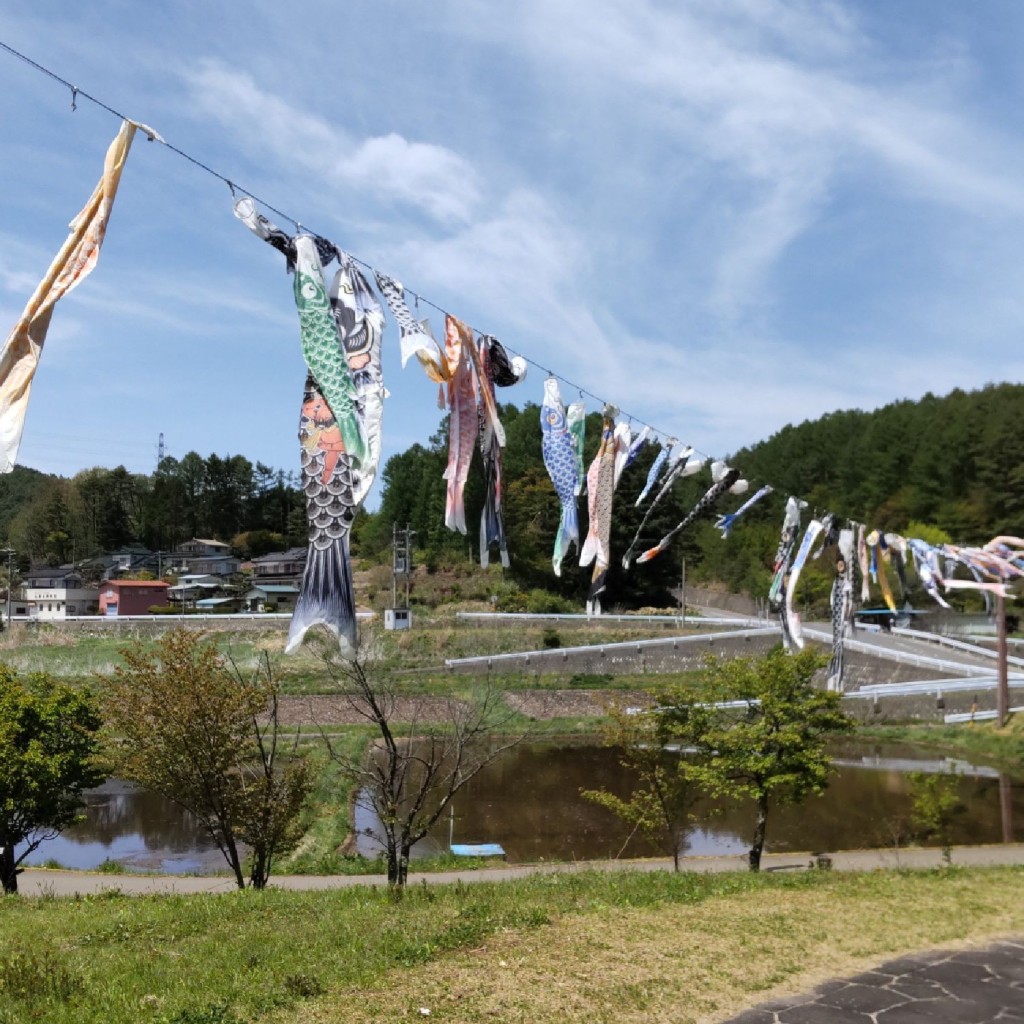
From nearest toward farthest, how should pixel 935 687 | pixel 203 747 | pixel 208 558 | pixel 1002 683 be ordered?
pixel 203 747 < pixel 1002 683 < pixel 935 687 < pixel 208 558

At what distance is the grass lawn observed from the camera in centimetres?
542

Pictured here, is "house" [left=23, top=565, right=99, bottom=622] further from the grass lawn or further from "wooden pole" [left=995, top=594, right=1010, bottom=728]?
the grass lawn

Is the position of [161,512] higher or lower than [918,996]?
higher

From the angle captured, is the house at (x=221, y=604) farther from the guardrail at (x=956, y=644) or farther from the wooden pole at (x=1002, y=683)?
the wooden pole at (x=1002, y=683)

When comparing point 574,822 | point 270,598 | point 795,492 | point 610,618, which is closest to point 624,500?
point 610,618

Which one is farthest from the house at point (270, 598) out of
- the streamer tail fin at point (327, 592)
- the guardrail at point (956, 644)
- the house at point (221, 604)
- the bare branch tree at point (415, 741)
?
the streamer tail fin at point (327, 592)

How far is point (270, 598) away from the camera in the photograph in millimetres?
52500

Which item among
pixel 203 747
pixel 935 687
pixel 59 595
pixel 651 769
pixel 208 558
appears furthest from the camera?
pixel 208 558

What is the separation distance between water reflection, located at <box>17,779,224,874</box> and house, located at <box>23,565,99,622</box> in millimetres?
34802

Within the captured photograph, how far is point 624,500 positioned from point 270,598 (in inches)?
1020

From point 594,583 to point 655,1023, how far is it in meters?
6.15

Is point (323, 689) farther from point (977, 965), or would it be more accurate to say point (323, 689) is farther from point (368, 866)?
point (977, 965)

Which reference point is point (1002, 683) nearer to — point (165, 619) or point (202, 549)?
point (165, 619)

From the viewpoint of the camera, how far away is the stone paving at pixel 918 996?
5527 millimetres
